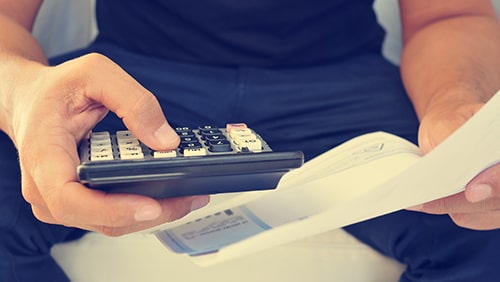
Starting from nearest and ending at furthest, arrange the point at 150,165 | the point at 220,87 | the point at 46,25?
the point at 150,165 → the point at 220,87 → the point at 46,25

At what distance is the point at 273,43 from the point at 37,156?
382 millimetres

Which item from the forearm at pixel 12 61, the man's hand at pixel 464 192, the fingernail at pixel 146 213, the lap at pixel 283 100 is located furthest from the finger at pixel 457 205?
the forearm at pixel 12 61

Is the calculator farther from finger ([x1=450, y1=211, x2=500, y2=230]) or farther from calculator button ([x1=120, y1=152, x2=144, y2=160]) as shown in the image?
finger ([x1=450, y1=211, x2=500, y2=230])

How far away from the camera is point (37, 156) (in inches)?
18.8

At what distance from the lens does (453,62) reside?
0.73 m

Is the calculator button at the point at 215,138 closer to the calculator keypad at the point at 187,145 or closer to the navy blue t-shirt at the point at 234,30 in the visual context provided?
the calculator keypad at the point at 187,145

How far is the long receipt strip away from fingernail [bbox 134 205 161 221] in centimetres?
7

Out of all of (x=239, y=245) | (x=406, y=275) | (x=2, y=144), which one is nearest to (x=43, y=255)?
(x=2, y=144)

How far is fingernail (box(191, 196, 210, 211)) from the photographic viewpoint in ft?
1.66

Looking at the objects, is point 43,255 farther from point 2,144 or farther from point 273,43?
point 273,43

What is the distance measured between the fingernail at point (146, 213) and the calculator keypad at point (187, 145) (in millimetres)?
39

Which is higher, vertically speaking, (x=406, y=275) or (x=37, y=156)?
(x=37, y=156)

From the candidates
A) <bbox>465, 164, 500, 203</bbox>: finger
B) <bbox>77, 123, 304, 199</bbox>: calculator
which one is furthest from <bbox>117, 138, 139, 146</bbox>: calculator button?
<bbox>465, 164, 500, 203</bbox>: finger

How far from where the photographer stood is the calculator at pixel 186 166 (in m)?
0.44
